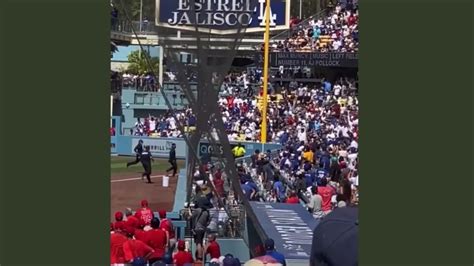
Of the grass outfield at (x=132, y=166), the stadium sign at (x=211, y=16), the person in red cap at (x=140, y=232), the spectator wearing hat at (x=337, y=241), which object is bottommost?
the grass outfield at (x=132, y=166)

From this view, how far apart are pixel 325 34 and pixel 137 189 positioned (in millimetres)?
18313

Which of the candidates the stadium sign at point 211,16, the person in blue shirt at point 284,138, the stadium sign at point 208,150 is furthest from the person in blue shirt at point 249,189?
the person in blue shirt at point 284,138

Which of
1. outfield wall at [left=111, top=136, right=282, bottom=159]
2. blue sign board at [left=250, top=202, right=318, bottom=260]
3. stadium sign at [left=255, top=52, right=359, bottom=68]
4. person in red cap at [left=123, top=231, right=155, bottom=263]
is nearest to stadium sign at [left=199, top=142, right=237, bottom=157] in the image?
blue sign board at [left=250, top=202, right=318, bottom=260]

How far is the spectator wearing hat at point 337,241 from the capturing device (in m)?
2.90

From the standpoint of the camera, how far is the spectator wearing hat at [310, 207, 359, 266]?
290cm

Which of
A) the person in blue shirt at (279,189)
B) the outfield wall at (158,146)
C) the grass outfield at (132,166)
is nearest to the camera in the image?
the person in blue shirt at (279,189)

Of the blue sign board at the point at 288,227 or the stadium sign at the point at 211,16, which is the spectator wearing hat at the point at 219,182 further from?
the stadium sign at the point at 211,16

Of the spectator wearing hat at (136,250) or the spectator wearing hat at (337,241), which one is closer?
the spectator wearing hat at (337,241)

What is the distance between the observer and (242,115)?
26.6m

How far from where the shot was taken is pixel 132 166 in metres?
22.0

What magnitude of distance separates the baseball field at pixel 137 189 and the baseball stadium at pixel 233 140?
0.16 feet

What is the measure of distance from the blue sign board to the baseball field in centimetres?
525

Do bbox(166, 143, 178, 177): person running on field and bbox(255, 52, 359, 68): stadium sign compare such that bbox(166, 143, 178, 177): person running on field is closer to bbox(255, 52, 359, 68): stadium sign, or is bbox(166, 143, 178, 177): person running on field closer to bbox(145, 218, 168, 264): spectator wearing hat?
bbox(145, 218, 168, 264): spectator wearing hat

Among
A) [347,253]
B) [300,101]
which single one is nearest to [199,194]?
[347,253]
